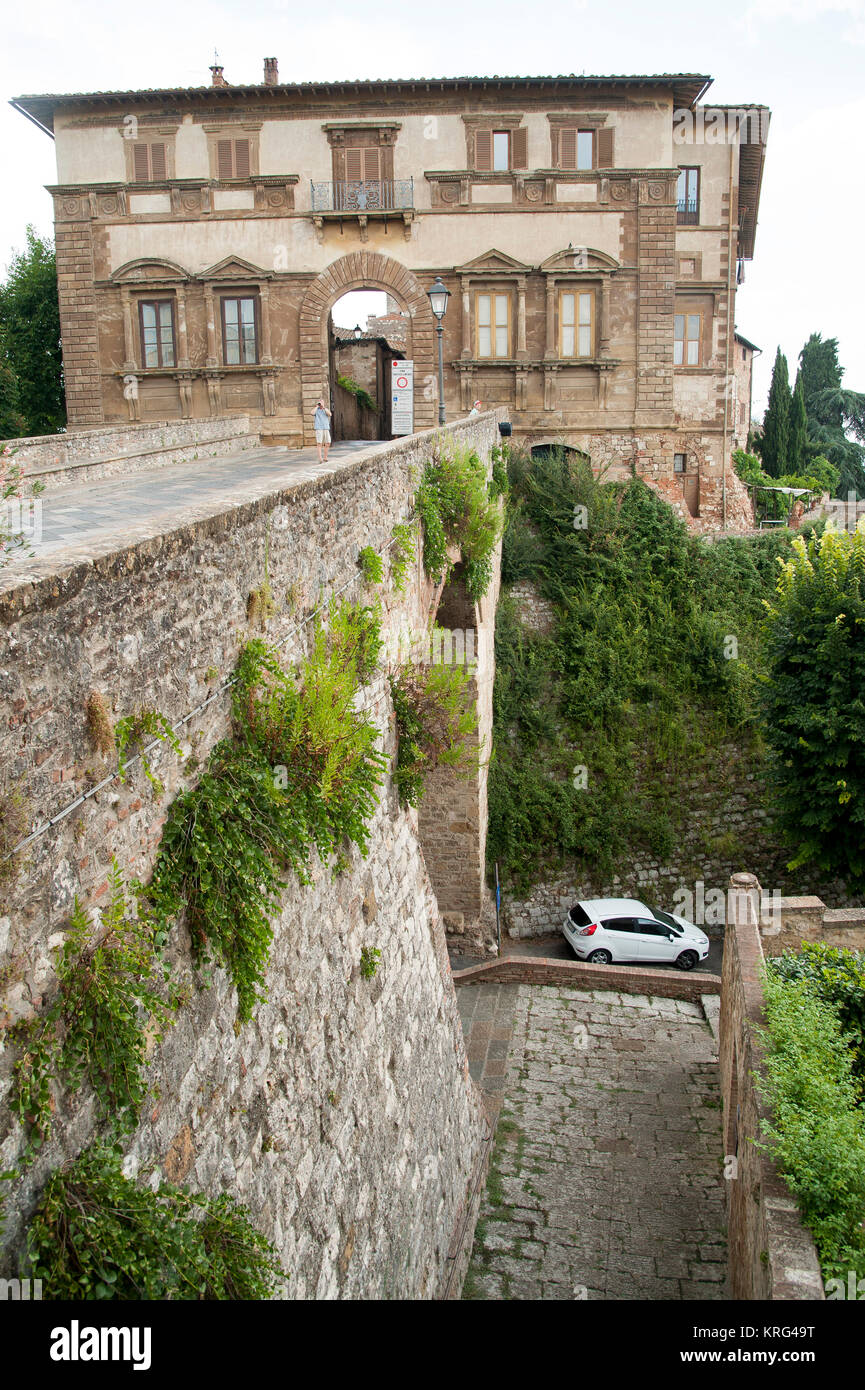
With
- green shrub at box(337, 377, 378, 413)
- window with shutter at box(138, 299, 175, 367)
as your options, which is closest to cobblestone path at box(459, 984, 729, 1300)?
window with shutter at box(138, 299, 175, 367)

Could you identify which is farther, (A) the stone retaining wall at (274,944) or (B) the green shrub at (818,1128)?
(B) the green shrub at (818,1128)

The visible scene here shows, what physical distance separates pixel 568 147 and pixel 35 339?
1416 cm

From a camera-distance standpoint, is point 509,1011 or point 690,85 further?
point 690,85

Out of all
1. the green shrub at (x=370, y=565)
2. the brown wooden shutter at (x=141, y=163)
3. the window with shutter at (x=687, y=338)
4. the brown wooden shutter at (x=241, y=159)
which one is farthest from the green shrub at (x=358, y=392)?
the green shrub at (x=370, y=565)

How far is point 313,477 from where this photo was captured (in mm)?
5250

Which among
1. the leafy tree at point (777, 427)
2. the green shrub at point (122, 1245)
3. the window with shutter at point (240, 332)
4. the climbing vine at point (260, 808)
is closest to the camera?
the green shrub at point (122, 1245)

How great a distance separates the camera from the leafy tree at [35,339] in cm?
2483

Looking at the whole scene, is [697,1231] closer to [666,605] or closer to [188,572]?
[188,572]

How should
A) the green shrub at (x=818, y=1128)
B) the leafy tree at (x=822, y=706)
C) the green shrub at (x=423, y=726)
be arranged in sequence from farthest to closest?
the leafy tree at (x=822, y=706), the green shrub at (x=423, y=726), the green shrub at (x=818, y=1128)

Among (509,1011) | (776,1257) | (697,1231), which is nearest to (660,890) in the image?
(509,1011)

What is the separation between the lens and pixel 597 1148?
9.42m

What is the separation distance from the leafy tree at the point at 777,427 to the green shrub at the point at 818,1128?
Result: 33.8 metres

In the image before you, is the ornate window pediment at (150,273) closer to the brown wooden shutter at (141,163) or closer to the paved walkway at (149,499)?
the brown wooden shutter at (141,163)
